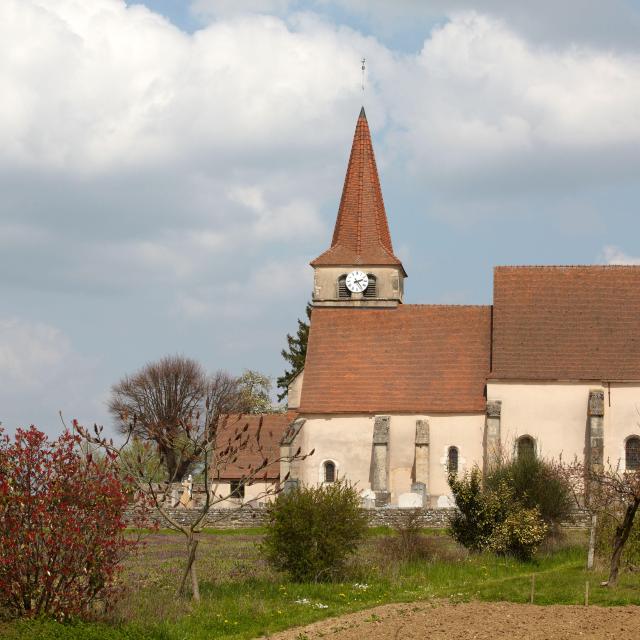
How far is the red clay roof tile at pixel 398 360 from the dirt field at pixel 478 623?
2692 centimetres

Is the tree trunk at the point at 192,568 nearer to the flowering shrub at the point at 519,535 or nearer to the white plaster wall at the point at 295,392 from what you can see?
the flowering shrub at the point at 519,535

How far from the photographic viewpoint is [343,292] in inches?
2028

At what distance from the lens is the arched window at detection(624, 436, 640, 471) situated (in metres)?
43.5

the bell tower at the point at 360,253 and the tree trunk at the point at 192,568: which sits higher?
the bell tower at the point at 360,253

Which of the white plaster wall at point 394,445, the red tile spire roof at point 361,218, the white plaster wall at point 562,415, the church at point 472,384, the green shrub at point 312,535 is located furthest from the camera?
the red tile spire roof at point 361,218

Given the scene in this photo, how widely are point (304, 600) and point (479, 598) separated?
114 inches

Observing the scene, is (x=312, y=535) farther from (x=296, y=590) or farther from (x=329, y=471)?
(x=329, y=471)

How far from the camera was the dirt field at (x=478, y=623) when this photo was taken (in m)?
15.9

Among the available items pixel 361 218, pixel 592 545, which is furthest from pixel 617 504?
pixel 361 218

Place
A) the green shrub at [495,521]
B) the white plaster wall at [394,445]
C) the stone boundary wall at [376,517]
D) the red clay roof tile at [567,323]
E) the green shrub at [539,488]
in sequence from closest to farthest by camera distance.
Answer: the green shrub at [495,521] < the green shrub at [539,488] < the stone boundary wall at [376,517] < the red clay roof tile at [567,323] < the white plaster wall at [394,445]

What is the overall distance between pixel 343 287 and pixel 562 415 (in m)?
12.1

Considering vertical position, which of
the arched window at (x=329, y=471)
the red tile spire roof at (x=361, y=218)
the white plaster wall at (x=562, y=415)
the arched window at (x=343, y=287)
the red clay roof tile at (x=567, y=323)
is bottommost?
the arched window at (x=329, y=471)

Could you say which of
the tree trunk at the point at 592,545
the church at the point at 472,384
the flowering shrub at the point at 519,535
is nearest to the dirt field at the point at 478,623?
the tree trunk at the point at 592,545

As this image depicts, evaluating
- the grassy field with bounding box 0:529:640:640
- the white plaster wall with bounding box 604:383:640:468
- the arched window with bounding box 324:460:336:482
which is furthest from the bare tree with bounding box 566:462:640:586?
the arched window with bounding box 324:460:336:482
